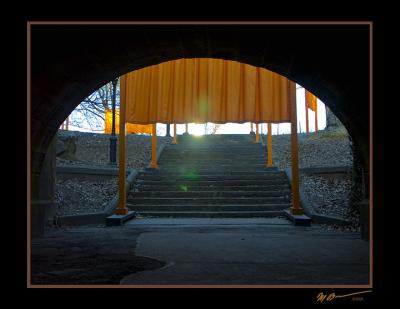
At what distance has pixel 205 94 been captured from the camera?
9.40m

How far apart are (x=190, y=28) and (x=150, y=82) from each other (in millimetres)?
6422

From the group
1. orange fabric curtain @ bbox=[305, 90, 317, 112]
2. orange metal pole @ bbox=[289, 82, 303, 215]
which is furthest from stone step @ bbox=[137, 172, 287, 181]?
orange fabric curtain @ bbox=[305, 90, 317, 112]

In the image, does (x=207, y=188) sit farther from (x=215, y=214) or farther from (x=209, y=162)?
(x=209, y=162)

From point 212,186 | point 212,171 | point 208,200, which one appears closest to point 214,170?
point 212,171

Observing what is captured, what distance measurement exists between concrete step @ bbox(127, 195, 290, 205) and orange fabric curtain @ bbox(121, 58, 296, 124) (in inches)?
77.5

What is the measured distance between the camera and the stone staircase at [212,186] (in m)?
Answer: 8.91

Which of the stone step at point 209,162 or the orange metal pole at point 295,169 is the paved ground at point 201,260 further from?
the stone step at point 209,162

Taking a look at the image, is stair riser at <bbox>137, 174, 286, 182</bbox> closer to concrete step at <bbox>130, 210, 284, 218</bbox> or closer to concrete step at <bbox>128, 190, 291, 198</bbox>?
concrete step at <bbox>128, 190, 291, 198</bbox>

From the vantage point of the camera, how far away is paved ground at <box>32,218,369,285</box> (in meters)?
2.60

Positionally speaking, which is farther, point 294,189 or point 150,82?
point 150,82

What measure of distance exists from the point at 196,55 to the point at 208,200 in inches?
238

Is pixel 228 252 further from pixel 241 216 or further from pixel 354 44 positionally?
pixel 241 216

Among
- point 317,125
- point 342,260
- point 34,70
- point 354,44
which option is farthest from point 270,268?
point 317,125

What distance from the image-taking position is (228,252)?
146 inches
